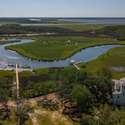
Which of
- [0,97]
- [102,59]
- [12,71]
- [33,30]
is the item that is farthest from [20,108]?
[33,30]

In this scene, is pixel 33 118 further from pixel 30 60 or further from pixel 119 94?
pixel 30 60

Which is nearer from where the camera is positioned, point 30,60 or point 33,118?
point 33,118

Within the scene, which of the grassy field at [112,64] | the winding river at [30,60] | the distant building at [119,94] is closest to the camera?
the distant building at [119,94]

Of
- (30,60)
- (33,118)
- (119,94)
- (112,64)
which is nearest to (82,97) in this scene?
(119,94)

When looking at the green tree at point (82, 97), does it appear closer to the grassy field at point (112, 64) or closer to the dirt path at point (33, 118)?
the dirt path at point (33, 118)

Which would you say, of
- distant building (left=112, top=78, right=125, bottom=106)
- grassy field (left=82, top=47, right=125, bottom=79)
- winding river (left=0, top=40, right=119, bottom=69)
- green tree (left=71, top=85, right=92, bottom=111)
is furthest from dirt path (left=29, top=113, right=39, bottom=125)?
winding river (left=0, top=40, right=119, bottom=69)

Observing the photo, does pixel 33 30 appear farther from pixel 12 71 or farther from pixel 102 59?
pixel 12 71

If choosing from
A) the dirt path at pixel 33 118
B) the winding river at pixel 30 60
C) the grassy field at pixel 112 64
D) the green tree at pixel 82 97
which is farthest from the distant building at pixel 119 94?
the winding river at pixel 30 60

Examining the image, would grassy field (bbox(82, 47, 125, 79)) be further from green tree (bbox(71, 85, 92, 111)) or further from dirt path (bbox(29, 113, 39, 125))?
dirt path (bbox(29, 113, 39, 125))

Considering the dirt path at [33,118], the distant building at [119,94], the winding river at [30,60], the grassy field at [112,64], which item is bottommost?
the winding river at [30,60]
